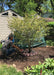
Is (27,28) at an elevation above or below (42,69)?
above

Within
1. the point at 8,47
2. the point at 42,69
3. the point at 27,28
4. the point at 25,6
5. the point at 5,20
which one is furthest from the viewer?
the point at 25,6

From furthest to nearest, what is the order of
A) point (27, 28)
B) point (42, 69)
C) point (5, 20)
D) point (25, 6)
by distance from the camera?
point (25, 6), point (5, 20), point (27, 28), point (42, 69)

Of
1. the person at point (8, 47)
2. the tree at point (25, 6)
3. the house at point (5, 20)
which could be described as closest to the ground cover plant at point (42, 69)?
the person at point (8, 47)

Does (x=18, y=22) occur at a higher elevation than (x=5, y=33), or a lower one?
higher

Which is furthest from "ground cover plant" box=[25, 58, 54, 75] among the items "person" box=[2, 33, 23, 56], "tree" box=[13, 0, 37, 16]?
"tree" box=[13, 0, 37, 16]

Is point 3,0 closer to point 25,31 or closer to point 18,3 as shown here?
point 18,3

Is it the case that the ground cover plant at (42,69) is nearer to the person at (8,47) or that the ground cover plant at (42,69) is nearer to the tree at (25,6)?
the person at (8,47)

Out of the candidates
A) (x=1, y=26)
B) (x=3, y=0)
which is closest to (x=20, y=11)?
(x=1, y=26)

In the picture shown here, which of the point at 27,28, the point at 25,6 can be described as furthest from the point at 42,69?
the point at 25,6

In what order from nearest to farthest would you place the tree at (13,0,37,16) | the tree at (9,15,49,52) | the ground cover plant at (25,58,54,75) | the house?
the ground cover plant at (25,58,54,75) < the tree at (9,15,49,52) < the house < the tree at (13,0,37,16)

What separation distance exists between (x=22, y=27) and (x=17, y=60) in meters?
1.58

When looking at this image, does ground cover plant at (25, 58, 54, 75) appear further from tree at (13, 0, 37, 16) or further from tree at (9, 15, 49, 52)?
tree at (13, 0, 37, 16)

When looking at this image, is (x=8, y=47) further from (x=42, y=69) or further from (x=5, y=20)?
(x=5, y=20)

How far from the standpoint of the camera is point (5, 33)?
9211 mm
